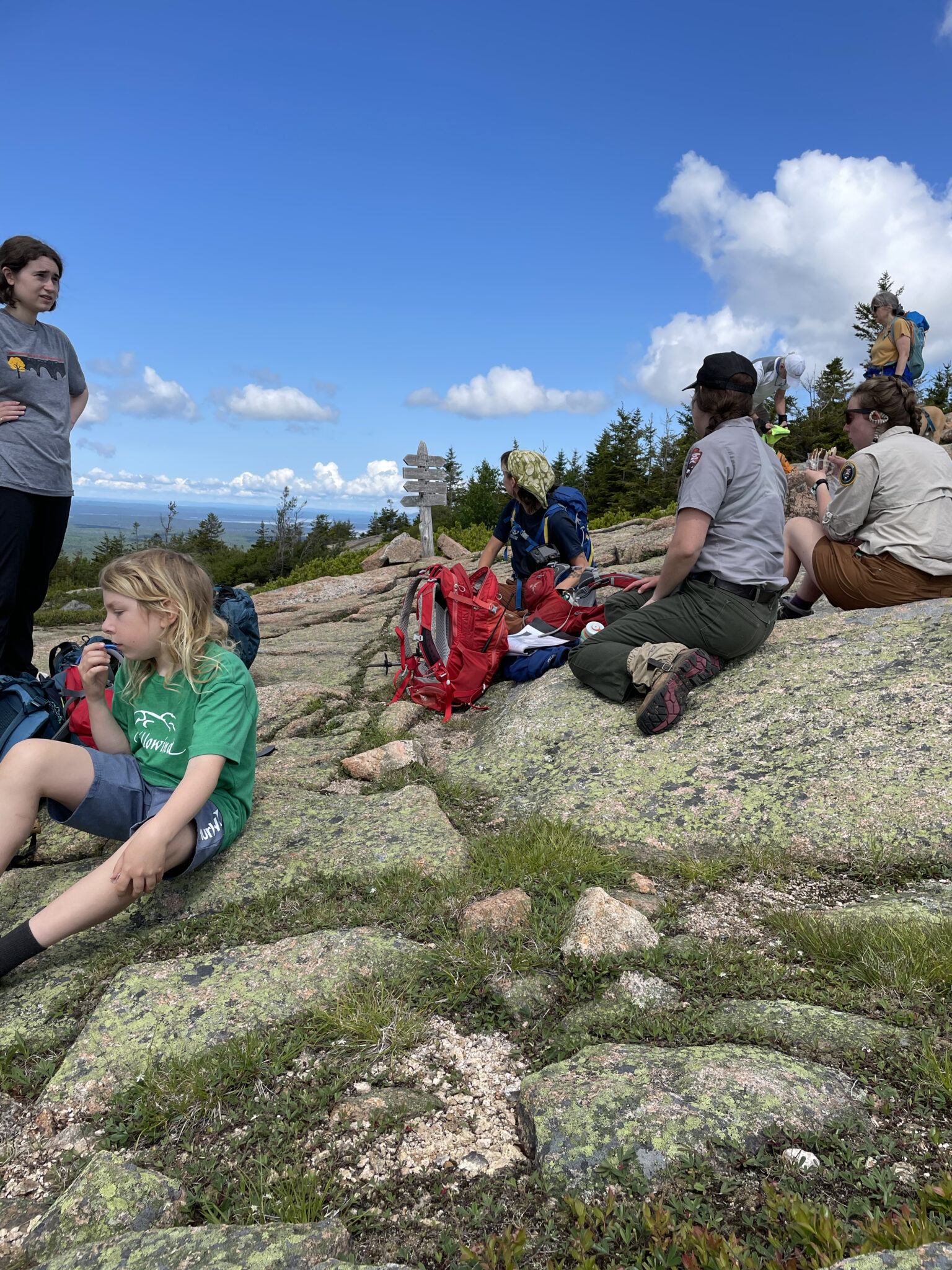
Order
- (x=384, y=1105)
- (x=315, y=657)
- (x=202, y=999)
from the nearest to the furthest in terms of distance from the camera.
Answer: (x=384, y=1105) < (x=202, y=999) < (x=315, y=657)

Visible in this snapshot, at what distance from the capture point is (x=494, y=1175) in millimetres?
1782

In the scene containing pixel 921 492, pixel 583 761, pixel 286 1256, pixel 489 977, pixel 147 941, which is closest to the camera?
pixel 286 1256

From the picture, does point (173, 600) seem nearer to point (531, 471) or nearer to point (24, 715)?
point (24, 715)

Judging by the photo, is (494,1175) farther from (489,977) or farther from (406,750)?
(406,750)

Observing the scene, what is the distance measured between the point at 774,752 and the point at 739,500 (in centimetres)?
147

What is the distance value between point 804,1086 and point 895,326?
343 inches

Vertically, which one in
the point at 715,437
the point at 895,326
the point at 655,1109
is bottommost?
the point at 655,1109

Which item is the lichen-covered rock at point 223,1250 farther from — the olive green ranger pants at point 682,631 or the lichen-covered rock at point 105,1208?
the olive green ranger pants at point 682,631

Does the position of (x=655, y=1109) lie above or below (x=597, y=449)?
below

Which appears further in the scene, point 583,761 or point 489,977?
point 583,761

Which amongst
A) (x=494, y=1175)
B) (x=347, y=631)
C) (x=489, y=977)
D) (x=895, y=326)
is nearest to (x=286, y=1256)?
(x=494, y=1175)

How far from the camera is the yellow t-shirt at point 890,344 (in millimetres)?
8273

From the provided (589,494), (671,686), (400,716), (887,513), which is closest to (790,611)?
(887,513)

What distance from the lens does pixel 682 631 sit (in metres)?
4.51
